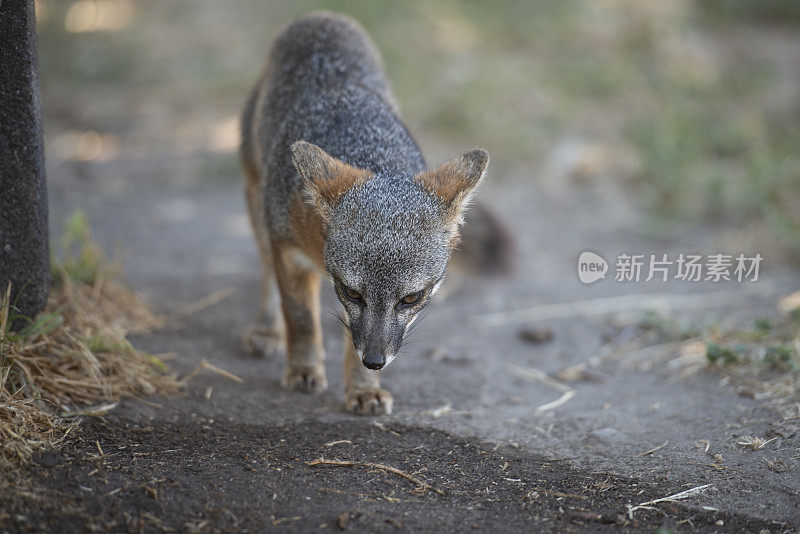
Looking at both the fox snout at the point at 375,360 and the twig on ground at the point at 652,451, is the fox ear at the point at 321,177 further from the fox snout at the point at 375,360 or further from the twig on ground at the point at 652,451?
the twig on ground at the point at 652,451

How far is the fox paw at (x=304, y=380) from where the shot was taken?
454 cm

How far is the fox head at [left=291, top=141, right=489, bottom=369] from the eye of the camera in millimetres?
3684

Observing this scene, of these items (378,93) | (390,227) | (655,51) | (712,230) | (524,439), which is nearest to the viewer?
(390,227)

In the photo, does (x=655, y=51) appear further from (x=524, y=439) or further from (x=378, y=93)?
(x=524, y=439)

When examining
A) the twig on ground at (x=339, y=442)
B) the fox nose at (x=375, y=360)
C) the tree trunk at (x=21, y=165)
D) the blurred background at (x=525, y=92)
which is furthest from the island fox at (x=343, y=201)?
the blurred background at (x=525, y=92)

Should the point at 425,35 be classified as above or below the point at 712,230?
above

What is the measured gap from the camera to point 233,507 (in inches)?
117

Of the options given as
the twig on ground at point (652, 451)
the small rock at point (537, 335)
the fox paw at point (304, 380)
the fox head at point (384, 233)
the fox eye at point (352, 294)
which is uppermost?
the fox head at point (384, 233)

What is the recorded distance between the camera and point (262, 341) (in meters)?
5.08

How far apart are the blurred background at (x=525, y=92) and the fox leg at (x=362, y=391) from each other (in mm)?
4173

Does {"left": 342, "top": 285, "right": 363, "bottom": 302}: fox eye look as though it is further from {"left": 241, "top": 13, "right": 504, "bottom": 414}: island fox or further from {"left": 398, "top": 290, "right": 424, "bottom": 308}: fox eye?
{"left": 398, "top": 290, "right": 424, "bottom": 308}: fox eye

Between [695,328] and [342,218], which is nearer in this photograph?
[342,218]

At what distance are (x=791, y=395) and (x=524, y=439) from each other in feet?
5.06

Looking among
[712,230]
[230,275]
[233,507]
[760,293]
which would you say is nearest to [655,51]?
[712,230]
